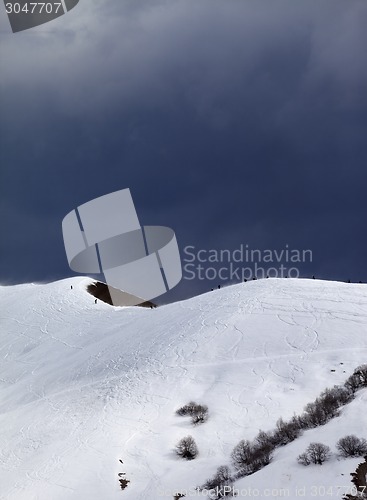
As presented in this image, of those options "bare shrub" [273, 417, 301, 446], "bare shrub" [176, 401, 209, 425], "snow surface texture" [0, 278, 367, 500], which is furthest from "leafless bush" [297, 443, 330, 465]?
"bare shrub" [176, 401, 209, 425]

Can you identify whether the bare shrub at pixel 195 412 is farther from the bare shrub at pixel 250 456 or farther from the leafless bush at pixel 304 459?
the leafless bush at pixel 304 459

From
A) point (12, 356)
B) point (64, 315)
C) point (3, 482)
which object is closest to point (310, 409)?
point (3, 482)

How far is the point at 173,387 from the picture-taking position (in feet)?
86.2

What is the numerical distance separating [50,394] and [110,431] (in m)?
7.75

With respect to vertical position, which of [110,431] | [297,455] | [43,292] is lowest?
[43,292]

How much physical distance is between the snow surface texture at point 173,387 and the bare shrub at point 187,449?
1.10 ft

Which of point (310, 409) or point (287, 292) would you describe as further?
point (287, 292)

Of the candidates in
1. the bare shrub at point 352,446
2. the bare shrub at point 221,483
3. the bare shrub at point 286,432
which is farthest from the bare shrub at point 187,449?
the bare shrub at point 352,446

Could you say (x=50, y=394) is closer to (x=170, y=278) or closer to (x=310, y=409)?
(x=310, y=409)

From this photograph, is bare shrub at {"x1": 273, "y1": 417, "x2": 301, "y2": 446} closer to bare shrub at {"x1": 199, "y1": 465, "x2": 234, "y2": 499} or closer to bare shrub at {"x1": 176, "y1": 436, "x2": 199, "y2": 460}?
bare shrub at {"x1": 199, "y1": 465, "x2": 234, "y2": 499}

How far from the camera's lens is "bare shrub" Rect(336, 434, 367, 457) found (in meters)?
14.3

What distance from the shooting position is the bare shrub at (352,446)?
46.9 ft

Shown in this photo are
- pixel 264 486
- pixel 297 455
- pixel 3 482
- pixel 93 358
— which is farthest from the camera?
pixel 93 358

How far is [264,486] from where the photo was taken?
14188 millimetres
